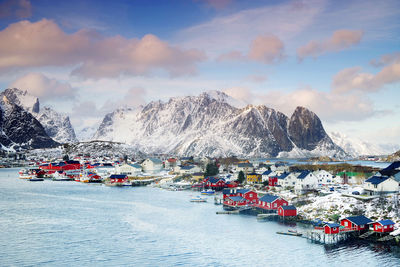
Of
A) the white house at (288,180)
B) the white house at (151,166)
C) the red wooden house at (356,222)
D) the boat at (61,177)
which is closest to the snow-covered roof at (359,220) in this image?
the red wooden house at (356,222)

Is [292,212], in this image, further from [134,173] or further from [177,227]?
[134,173]

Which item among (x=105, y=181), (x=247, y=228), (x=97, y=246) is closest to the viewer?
(x=97, y=246)

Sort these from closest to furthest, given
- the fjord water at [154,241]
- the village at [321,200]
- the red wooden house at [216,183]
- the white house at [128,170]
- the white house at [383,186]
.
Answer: the fjord water at [154,241]
the village at [321,200]
the white house at [383,186]
the red wooden house at [216,183]
the white house at [128,170]

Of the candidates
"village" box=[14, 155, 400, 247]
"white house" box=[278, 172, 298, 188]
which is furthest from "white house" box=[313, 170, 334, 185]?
"white house" box=[278, 172, 298, 188]

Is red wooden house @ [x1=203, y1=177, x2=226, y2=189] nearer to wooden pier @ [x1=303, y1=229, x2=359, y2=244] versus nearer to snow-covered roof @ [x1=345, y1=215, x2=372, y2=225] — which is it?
snow-covered roof @ [x1=345, y1=215, x2=372, y2=225]

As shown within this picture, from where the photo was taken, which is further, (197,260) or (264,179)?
(264,179)

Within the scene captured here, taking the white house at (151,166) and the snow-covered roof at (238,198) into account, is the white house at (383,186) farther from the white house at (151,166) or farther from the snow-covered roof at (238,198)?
the white house at (151,166)

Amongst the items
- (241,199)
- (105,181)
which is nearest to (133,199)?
(241,199)
